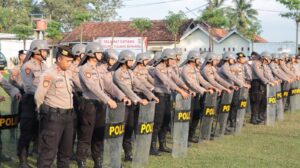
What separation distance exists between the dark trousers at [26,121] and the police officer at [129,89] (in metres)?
1.33

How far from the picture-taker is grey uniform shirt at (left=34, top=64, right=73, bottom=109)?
5953 mm

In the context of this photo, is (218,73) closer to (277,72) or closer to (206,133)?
(206,133)

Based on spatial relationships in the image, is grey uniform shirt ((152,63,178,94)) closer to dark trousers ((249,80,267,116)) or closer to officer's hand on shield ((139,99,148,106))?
officer's hand on shield ((139,99,148,106))

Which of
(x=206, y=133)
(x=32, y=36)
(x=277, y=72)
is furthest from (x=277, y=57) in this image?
(x=32, y=36)

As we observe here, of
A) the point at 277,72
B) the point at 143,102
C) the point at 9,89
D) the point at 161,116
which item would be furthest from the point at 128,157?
the point at 277,72

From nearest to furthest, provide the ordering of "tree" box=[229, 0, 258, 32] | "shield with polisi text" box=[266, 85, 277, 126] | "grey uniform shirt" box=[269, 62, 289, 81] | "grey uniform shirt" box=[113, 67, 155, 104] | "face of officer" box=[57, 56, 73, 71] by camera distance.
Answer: "face of officer" box=[57, 56, 73, 71], "grey uniform shirt" box=[113, 67, 155, 104], "shield with polisi text" box=[266, 85, 277, 126], "grey uniform shirt" box=[269, 62, 289, 81], "tree" box=[229, 0, 258, 32]

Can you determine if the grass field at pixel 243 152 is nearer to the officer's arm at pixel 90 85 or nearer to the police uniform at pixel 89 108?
the police uniform at pixel 89 108

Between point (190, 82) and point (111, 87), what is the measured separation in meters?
2.21

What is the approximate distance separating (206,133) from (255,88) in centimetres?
332

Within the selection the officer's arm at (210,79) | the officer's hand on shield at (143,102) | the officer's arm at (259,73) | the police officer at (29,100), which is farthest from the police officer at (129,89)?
the officer's arm at (259,73)

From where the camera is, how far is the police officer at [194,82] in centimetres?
945

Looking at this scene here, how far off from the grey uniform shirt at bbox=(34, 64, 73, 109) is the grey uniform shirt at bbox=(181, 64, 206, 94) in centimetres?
365

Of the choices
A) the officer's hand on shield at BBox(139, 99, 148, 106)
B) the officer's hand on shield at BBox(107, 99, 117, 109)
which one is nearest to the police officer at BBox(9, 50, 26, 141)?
the officer's hand on shield at BBox(107, 99, 117, 109)

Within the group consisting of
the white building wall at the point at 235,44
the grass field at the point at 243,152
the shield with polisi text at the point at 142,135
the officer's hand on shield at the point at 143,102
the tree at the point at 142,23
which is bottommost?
the grass field at the point at 243,152
